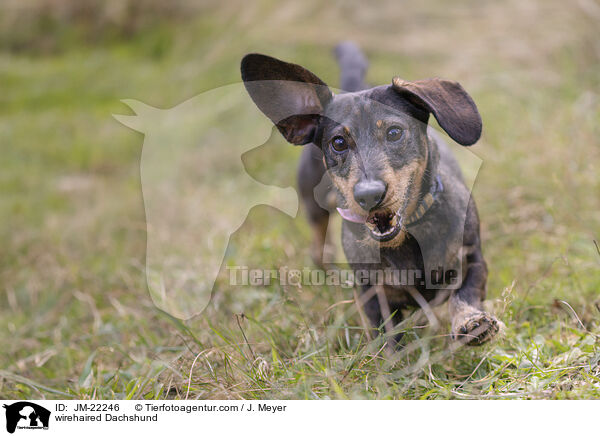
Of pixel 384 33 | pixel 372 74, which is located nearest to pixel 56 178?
pixel 372 74

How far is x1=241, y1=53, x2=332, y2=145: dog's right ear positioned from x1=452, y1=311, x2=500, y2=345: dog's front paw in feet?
3.57

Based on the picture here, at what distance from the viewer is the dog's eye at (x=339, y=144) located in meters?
2.67

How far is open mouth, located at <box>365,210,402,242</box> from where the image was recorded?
2500 mm

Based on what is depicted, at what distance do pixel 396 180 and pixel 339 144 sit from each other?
342 mm

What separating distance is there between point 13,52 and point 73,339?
4.88 m

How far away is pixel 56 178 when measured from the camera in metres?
6.72

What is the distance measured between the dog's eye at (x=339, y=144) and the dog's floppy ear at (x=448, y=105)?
32 centimetres

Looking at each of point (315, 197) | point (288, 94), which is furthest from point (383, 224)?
point (315, 197)

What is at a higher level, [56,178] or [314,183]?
[314,183]

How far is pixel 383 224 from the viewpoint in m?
2.55

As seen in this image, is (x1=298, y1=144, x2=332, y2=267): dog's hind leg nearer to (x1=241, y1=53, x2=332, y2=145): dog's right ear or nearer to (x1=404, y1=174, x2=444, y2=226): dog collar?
(x1=241, y1=53, x2=332, y2=145): dog's right ear

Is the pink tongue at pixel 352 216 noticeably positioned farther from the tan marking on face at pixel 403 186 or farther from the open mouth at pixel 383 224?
the tan marking on face at pixel 403 186

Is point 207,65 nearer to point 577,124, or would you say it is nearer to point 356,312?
point 577,124
